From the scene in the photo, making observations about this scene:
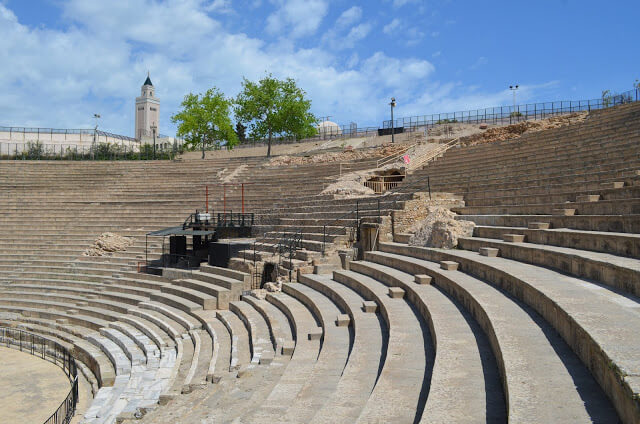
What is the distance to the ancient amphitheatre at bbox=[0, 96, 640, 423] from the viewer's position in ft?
13.2

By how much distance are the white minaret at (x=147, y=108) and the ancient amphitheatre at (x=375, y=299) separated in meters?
102

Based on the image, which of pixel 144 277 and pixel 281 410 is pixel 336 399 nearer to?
pixel 281 410

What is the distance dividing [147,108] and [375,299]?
123 m

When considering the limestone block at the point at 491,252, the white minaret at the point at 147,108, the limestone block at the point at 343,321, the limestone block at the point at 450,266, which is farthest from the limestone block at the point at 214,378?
the white minaret at the point at 147,108

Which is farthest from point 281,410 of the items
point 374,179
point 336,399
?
point 374,179

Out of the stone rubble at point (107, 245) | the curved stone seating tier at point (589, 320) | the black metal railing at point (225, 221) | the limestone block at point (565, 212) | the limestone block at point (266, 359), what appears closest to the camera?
the curved stone seating tier at point (589, 320)

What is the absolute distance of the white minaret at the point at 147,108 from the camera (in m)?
120

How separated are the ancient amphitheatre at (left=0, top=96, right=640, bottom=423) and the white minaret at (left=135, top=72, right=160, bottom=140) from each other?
102 meters

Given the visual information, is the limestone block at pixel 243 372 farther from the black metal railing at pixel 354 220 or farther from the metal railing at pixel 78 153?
the metal railing at pixel 78 153

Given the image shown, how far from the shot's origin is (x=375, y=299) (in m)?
8.77

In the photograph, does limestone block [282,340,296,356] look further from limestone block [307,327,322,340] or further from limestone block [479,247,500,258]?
limestone block [479,247,500,258]

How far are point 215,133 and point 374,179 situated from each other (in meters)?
25.8

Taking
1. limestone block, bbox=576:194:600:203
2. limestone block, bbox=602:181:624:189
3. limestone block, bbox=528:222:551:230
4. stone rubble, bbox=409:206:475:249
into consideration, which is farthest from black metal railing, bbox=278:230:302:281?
limestone block, bbox=602:181:624:189

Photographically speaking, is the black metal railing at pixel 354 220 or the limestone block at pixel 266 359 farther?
the black metal railing at pixel 354 220
